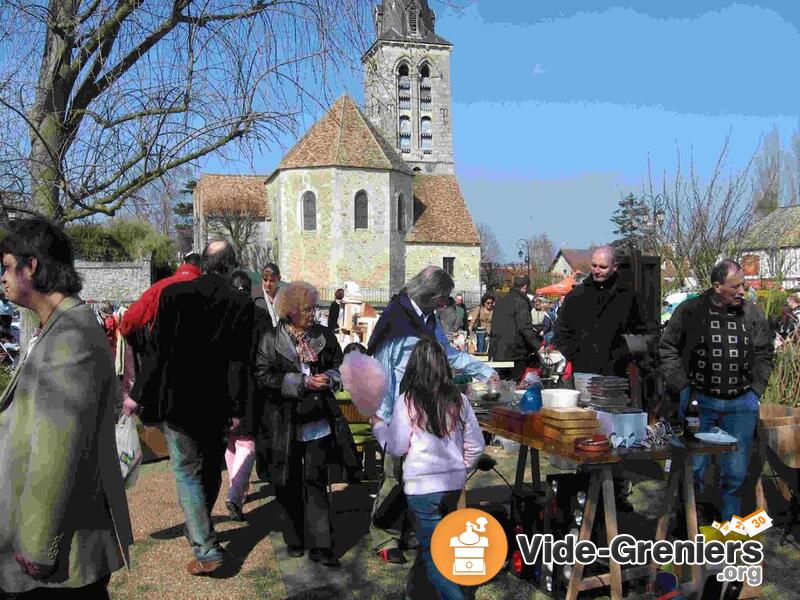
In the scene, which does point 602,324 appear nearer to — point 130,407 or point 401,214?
point 130,407

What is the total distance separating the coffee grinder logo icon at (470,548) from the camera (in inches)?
146

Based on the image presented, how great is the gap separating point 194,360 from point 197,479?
2.29ft

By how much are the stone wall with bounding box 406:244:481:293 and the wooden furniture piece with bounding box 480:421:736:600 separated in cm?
4260

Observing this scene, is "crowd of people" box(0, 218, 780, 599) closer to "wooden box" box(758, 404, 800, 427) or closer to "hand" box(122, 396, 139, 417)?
"hand" box(122, 396, 139, 417)

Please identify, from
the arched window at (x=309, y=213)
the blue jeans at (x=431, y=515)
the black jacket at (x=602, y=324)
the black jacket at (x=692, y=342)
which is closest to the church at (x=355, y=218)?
the arched window at (x=309, y=213)

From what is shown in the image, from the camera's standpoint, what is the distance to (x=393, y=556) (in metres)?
5.06

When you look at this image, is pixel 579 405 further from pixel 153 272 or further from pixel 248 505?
pixel 153 272

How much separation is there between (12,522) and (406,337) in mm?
2682

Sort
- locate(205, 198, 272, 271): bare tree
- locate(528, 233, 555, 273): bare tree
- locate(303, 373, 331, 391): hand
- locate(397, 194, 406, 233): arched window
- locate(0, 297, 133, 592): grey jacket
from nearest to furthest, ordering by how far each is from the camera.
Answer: locate(0, 297, 133, 592): grey jacket < locate(303, 373, 331, 391): hand < locate(397, 194, 406, 233): arched window < locate(205, 198, 272, 271): bare tree < locate(528, 233, 555, 273): bare tree

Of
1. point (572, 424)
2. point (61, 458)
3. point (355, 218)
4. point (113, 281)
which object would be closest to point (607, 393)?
point (572, 424)

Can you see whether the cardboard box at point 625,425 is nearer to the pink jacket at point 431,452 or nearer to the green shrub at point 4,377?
the pink jacket at point 431,452

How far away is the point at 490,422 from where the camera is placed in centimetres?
488

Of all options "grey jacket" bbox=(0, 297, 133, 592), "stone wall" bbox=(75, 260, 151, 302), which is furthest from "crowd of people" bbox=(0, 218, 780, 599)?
"stone wall" bbox=(75, 260, 151, 302)

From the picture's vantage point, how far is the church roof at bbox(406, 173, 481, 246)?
156ft
